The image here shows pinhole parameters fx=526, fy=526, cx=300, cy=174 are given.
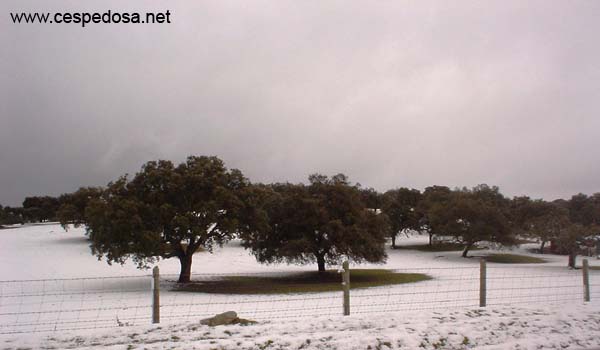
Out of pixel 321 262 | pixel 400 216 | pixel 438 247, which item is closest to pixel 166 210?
pixel 321 262

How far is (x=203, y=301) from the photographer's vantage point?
1914cm

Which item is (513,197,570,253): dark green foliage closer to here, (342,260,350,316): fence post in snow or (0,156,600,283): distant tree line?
(0,156,600,283): distant tree line

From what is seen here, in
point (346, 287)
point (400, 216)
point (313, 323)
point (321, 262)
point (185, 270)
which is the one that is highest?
point (400, 216)

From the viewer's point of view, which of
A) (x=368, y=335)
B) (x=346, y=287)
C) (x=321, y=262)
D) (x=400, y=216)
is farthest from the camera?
(x=400, y=216)

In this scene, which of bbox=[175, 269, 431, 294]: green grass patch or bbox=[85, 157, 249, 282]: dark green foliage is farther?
bbox=[85, 157, 249, 282]: dark green foliage

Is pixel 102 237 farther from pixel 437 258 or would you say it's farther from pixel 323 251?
pixel 437 258

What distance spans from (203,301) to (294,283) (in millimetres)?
8302

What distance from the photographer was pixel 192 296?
20.9 m

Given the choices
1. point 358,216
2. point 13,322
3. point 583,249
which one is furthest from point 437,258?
point 13,322

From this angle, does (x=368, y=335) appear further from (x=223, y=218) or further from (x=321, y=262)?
(x=321, y=262)

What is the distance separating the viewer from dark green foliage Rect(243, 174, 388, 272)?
28312 millimetres

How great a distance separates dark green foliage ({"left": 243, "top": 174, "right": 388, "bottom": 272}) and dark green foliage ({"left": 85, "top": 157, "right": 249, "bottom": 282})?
2273mm

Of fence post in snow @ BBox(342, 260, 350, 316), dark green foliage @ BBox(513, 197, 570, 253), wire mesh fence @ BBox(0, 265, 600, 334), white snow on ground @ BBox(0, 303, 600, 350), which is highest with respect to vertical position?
dark green foliage @ BBox(513, 197, 570, 253)

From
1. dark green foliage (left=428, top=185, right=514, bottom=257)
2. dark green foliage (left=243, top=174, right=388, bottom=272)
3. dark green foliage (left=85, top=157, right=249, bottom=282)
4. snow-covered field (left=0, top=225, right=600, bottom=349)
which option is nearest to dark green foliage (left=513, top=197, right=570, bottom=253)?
dark green foliage (left=428, top=185, right=514, bottom=257)
